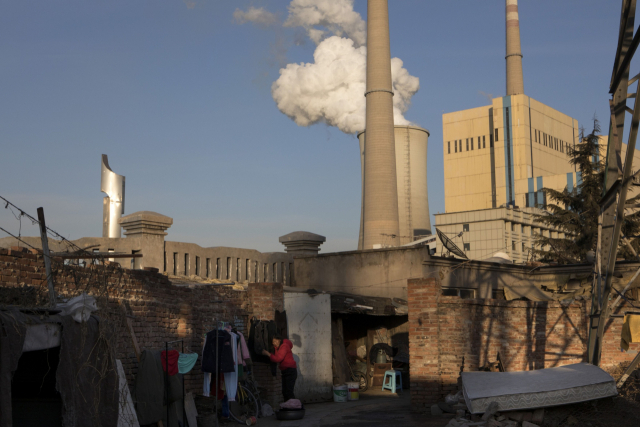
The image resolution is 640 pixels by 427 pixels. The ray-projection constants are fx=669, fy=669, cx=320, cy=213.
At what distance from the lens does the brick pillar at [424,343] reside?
42.9 ft

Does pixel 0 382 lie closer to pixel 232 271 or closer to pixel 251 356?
pixel 251 356

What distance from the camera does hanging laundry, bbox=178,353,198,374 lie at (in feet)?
34.4

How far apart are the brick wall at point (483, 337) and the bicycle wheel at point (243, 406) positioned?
10.2ft

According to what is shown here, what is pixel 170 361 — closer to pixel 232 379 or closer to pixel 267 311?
pixel 232 379

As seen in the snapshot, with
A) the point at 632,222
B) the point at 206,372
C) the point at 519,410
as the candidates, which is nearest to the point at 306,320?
the point at 206,372

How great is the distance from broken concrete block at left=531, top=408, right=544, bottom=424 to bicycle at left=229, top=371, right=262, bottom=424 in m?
4.98

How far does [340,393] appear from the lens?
51.5 ft

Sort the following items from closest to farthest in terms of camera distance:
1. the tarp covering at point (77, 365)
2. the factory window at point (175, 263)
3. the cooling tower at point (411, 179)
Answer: the tarp covering at point (77, 365) → the factory window at point (175, 263) → the cooling tower at point (411, 179)

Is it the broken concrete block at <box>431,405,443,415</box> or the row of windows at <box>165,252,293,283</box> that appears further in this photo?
the row of windows at <box>165,252,293,283</box>

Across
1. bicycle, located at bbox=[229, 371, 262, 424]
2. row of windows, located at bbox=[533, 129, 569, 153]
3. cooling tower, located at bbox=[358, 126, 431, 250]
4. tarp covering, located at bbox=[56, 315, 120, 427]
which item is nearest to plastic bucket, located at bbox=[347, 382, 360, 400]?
bicycle, located at bbox=[229, 371, 262, 424]

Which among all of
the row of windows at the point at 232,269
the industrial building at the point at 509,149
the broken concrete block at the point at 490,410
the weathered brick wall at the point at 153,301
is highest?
the industrial building at the point at 509,149

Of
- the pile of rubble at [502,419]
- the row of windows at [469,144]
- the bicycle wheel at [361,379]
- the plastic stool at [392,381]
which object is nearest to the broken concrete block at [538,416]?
the pile of rubble at [502,419]

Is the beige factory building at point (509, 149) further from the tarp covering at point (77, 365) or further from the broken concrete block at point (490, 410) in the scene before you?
the tarp covering at point (77, 365)

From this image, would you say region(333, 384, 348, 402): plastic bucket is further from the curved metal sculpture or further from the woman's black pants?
the curved metal sculpture
